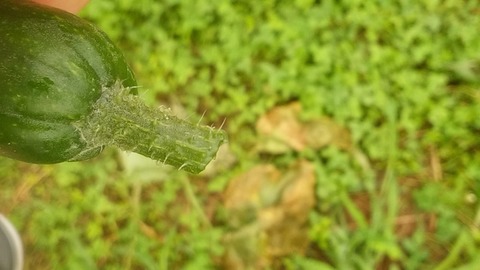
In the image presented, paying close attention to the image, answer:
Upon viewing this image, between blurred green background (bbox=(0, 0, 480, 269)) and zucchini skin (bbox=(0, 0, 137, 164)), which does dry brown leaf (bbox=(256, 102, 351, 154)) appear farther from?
zucchini skin (bbox=(0, 0, 137, 164))

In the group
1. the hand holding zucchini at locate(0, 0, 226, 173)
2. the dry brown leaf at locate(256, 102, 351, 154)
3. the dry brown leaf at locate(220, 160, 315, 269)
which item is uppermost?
the hand holding zucchini at locate(0, 0, 226, 173)

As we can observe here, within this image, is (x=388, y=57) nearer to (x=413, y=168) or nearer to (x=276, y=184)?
(x=413, y=168)

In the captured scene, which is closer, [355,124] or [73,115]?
[73,115]

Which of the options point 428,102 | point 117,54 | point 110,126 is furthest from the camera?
point 428,102

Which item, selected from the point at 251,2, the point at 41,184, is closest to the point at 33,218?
the point at 41,184

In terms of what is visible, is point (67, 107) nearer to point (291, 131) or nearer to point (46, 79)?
point (46, 79)

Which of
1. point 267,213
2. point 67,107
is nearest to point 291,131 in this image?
point 267,213

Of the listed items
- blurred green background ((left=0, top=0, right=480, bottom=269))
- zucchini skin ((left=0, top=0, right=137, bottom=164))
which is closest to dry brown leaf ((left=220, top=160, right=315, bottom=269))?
blurred green background ((left=0, top=0, right=480, bottom=269))
